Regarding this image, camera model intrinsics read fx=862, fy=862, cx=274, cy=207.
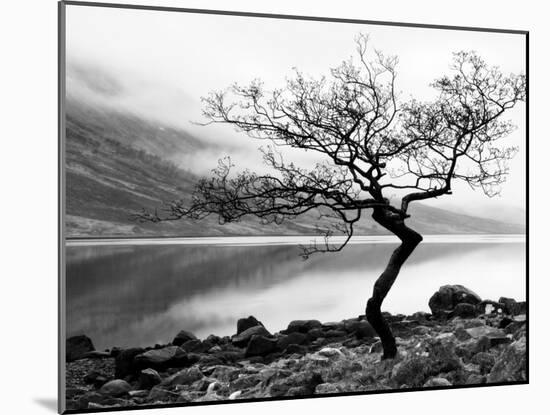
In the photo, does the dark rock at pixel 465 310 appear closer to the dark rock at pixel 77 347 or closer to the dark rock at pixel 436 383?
the dark rock at pixel 436 383

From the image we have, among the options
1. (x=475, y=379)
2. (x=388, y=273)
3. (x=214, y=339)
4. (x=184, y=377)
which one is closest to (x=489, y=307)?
(x=475, y=379)

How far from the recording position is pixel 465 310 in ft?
22.6

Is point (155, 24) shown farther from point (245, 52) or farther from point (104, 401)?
point (104, 401)

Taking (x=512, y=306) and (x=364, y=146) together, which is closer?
(x=364, y=146)

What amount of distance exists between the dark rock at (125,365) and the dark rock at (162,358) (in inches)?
1.2

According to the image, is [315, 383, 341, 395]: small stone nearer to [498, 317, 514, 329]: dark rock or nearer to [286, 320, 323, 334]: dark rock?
[286, 320, 323, 334]: dark rock

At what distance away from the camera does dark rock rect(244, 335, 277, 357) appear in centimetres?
629

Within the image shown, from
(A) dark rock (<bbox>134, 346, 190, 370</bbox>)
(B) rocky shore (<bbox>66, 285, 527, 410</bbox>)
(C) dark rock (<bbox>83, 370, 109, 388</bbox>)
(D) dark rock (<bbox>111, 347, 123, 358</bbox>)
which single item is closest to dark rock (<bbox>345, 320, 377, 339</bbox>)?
(B) rocky shore (<bbox>66, 285, 527, 410</bbox>)

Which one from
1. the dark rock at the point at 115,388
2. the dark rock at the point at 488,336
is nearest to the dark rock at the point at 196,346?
the dark rock at the point at 115,388

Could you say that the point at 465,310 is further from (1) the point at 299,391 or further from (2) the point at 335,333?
(1) the point at 299,391

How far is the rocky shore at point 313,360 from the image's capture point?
6.01m

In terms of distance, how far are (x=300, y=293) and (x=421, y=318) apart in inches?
41.6

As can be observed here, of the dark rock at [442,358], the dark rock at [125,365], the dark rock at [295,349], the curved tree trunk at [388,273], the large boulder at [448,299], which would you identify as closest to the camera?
the dark rock at [125,365]

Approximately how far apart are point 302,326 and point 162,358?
42.3 inches
